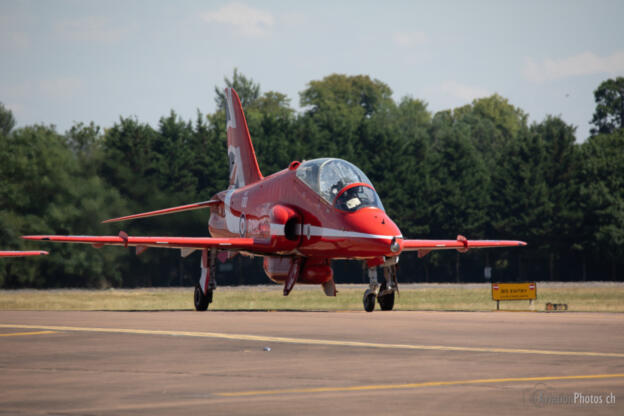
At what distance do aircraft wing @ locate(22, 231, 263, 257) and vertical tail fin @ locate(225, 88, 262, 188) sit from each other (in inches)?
262

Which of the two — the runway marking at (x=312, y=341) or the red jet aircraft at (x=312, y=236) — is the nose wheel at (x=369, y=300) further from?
the runway marking at (x=312, y=341)

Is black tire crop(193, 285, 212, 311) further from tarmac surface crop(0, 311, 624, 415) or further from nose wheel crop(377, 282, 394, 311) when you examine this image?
tarmac surface crop(0, 311, 624, 415)

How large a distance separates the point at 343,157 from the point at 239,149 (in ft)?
160

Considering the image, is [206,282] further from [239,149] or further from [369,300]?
[239,149]

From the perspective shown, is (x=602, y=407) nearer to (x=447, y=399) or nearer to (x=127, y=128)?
(x=447, y=399)

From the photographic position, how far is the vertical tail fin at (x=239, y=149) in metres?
35.9

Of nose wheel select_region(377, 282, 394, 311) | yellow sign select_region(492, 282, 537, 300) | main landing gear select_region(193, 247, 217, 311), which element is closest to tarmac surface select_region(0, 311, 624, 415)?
nose wheel select_region(377, 282, 394, 311)

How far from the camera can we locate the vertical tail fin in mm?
35906

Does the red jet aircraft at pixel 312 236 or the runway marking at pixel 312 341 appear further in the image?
the red jet aircraft at pixel 312 236

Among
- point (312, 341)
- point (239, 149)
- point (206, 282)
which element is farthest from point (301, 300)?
point (312, 341)

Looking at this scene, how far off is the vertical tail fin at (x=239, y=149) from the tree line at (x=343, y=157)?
25.1m

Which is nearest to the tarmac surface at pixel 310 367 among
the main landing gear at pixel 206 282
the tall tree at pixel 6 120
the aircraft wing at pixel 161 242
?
the aircraft wing at pixel 161 242

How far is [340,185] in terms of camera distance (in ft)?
86.5

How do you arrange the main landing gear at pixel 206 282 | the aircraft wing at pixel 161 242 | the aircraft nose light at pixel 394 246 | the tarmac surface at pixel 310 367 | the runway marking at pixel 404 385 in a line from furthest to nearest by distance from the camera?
the main landing gear at pixel 206 282 → the aircraft wing at pixel 161 242 → the aircraft nose light at pixel 394 246 → the runway marking at pixel 404 385 → the tarmac surface at pixel 310 367
